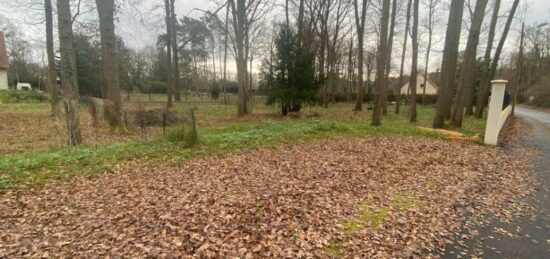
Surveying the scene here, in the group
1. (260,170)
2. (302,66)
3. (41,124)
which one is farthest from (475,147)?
(41,124)

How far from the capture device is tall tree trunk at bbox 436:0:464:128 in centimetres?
1133

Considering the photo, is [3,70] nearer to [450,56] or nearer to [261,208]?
[261,208]

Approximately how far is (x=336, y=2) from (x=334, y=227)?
24.1 meters

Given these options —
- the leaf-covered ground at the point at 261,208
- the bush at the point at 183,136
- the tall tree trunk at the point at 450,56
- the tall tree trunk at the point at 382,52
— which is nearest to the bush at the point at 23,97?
the bush at the point at 183,136

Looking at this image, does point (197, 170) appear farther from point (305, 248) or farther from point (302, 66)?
point (302, 66)

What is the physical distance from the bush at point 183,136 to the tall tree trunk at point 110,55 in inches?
146

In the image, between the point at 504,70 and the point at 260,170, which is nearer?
the point at 260,170

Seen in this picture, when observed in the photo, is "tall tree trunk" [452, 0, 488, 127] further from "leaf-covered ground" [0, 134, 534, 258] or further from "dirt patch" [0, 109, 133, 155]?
"dirt patch" [0, 109, 133, 155]

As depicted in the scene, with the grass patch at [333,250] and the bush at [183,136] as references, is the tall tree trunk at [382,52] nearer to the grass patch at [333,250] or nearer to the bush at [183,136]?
the bush at [183,136]

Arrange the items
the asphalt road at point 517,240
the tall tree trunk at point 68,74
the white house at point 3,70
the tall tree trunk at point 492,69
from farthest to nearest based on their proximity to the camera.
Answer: the white house at point 3,70 → the tall tree trunk at point 492,69 → the tall tree trunk at point 68,74 → the asphalt road at point 517,240

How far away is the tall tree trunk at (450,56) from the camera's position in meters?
11.3

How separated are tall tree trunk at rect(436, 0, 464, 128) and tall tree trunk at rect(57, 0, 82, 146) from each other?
13.2m

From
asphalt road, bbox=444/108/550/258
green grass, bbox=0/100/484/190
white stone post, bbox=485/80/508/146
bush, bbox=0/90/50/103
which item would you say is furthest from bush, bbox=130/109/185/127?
bush, bbox=0/90/50/103

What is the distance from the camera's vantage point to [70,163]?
18.7 ft
